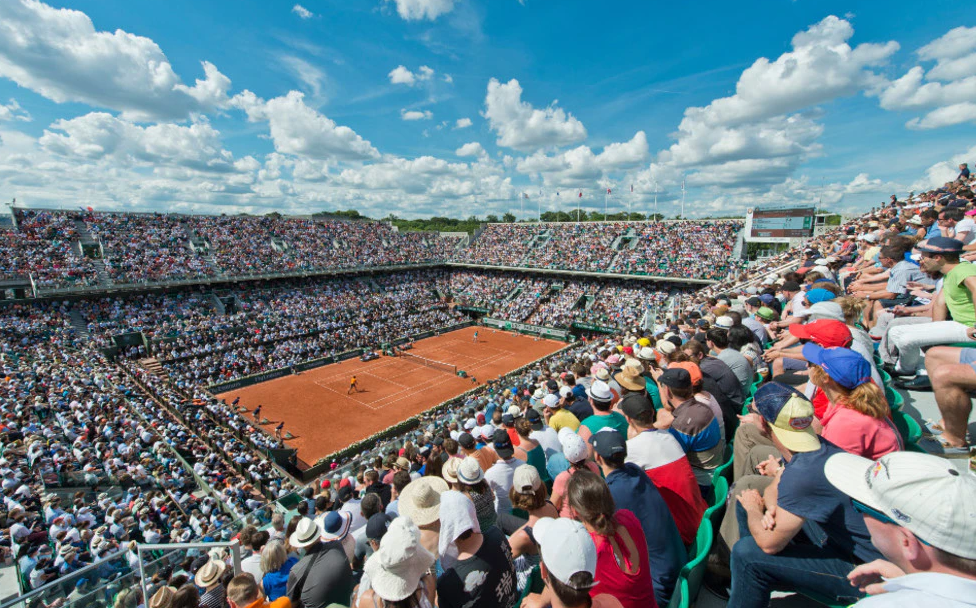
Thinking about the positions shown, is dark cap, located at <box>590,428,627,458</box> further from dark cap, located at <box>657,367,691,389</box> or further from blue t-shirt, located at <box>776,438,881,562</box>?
dark cap, located at <box>657,367,691,389</box>

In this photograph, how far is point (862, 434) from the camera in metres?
3.15

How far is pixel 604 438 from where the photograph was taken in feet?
11.4

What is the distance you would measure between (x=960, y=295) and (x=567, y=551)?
5.87 m

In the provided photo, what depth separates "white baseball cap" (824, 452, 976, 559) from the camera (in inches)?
66.1

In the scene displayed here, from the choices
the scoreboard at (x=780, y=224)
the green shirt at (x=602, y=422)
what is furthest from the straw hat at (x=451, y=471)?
the scoreboard at (x=780, y=224)

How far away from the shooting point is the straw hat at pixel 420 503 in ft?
12.2

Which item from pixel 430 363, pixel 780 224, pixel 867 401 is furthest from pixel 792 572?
pixel 780 224

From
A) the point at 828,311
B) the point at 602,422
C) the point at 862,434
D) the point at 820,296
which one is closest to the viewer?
the point at 862,434

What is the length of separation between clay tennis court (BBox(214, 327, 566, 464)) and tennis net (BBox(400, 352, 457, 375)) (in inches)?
19.1

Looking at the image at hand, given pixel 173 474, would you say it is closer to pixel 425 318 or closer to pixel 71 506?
pixel 71 506

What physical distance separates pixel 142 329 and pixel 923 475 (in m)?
37.2

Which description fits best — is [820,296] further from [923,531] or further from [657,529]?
[923,531]

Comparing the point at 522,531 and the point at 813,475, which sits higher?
the point at 813,475

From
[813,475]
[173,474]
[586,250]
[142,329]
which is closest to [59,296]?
[142,329]
